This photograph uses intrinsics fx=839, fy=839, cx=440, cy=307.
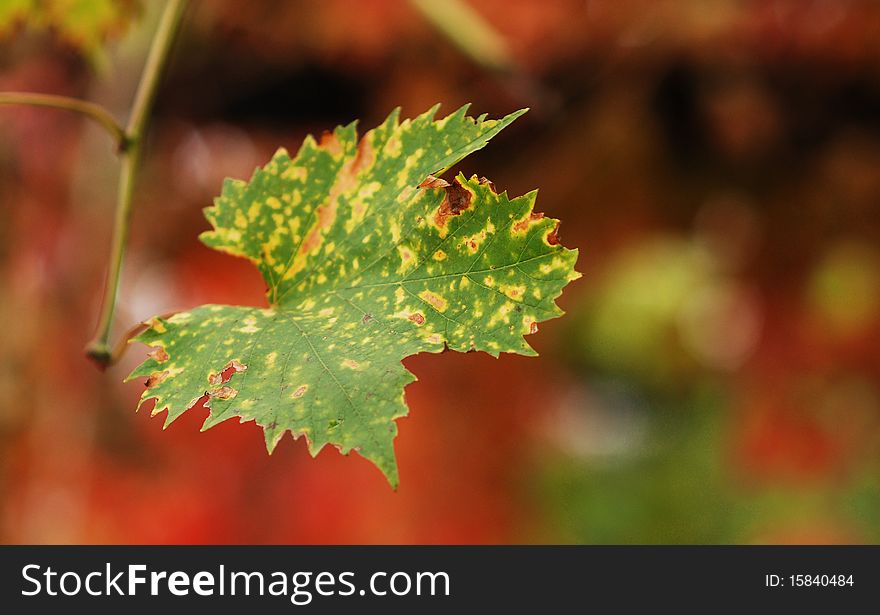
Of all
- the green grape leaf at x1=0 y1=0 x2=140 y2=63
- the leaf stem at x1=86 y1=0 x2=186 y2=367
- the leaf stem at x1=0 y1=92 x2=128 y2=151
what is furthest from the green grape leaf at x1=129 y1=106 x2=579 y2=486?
the green grape leaf at x1=0 y1=0 x2=140 y2=63

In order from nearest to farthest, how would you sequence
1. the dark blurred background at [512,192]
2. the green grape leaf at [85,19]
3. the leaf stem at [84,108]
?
the leaf stem at [84,108], the green grape leaf at [85,19], the dark blurred background at [512,192]

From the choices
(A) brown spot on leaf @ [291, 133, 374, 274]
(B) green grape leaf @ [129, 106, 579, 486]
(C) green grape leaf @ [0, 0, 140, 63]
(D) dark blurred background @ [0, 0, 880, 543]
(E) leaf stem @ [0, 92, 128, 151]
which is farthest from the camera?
→ (D) dark blurred background @ [0, 0, 880, 543]

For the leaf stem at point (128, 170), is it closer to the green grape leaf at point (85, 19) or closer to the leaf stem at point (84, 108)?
the leaf stem at point (84, 108)

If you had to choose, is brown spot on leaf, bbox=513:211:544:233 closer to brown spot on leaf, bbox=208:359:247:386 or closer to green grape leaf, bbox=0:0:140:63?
brown spot on leaf, bbox=208:359:247:386

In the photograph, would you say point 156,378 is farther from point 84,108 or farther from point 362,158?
point 84,108

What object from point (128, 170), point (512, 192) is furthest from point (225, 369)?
point (512, 192)

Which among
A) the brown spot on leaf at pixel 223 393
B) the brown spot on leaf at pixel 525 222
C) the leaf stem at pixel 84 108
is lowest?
the brown spot on leaf at pixel 223 393

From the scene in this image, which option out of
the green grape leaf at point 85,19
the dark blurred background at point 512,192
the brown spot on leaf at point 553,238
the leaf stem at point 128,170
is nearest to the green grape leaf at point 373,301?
the brown spot on leaf at point 553,238
